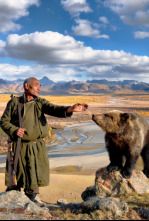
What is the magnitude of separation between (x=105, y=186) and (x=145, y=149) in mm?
1566

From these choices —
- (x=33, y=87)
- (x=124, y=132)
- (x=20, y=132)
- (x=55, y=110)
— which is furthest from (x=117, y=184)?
(x=33, y=87)

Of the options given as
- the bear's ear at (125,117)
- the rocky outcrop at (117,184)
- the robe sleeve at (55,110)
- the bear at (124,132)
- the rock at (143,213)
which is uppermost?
the robe sleeve at (55,110)

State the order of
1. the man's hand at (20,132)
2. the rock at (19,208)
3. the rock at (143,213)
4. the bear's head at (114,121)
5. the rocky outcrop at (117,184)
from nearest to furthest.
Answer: the rock at (19,208)
the rock at (143,213)
the man's hand at (20,132)
the bear's head at (114,121)
the rocky outcrop at (117,184)

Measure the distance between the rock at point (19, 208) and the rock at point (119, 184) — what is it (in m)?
2.42

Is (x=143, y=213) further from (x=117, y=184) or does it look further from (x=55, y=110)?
(x=55, y=110)

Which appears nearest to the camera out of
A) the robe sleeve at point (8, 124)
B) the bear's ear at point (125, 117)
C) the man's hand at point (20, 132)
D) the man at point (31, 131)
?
the man's hand at point (20, 132)

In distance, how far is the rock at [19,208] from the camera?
3.54m

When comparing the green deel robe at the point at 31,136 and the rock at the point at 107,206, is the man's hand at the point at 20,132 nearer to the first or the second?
the green deel robe at the point at 31,136

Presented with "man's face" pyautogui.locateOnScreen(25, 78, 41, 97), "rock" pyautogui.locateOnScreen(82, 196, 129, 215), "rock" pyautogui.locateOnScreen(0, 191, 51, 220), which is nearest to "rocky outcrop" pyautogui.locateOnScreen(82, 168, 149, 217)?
"rock" pyautogui.locateOnScreen(82, 196, 129, 215)

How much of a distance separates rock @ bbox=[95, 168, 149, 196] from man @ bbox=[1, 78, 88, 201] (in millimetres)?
2033

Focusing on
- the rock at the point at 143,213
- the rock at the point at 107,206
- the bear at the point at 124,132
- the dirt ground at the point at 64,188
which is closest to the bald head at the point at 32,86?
the bear at the point at 124,132

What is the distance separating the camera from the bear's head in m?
5.00

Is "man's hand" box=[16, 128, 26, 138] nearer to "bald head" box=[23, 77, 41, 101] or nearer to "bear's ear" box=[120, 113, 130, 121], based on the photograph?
"bald head" box=[23, 77, 41, 101]

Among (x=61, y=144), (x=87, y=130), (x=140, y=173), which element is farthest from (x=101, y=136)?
(x=140, y=173)
